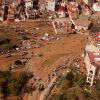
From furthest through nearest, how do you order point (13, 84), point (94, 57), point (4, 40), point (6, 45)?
point (4, 40)
point (6, 45)
point (94, 57)
point (13, 84)

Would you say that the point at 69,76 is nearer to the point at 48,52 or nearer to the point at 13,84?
the point at 13,84

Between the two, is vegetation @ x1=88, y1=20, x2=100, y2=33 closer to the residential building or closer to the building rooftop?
the building rooftop

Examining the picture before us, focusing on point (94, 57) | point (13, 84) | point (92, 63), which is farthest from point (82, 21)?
point (13, 84)

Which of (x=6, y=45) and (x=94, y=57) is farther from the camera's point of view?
(x=6, y=45)

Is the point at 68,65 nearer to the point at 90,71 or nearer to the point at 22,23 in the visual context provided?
the point at 90,71

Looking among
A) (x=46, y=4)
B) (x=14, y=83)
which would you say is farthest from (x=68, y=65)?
(x=46, y=4)

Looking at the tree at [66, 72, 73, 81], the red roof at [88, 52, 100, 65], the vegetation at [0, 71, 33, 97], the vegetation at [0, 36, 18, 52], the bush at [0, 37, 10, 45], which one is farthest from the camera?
the bush at [0, 37, 10, 45]

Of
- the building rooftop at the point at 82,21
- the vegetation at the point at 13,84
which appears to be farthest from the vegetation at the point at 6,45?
the building rooftop at the point at 82,21

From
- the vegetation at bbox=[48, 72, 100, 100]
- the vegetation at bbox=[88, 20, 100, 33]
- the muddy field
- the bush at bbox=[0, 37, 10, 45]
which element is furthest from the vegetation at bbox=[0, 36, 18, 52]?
the vegetation at bbox=[88, 20, 100, 33]

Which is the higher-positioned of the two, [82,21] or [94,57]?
[82,21]

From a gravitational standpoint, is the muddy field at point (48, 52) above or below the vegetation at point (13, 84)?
above

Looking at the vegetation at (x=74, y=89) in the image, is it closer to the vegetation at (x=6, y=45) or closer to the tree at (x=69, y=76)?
the tree at (x=69, y=76)
